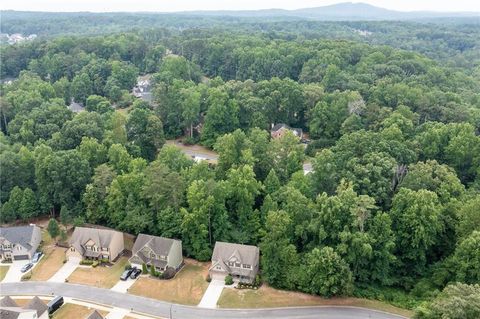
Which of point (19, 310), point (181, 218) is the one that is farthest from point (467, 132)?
point (19, 310)

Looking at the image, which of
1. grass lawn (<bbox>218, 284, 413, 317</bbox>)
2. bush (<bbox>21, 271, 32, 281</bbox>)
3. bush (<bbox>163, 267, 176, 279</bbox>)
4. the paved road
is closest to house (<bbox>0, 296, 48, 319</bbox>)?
the paved road

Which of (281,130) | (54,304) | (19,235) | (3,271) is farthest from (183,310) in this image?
(281,130)

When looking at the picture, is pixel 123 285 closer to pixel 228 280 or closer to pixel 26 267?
pixel 228 280

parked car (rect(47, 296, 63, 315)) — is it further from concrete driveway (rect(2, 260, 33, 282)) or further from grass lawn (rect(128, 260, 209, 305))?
concrete driveway (rect(2, 260, 33, 282))

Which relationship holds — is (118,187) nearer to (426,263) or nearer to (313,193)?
(313,193)

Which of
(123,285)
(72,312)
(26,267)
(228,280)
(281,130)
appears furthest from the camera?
(281,130)

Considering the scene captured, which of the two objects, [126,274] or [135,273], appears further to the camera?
[135,273]
